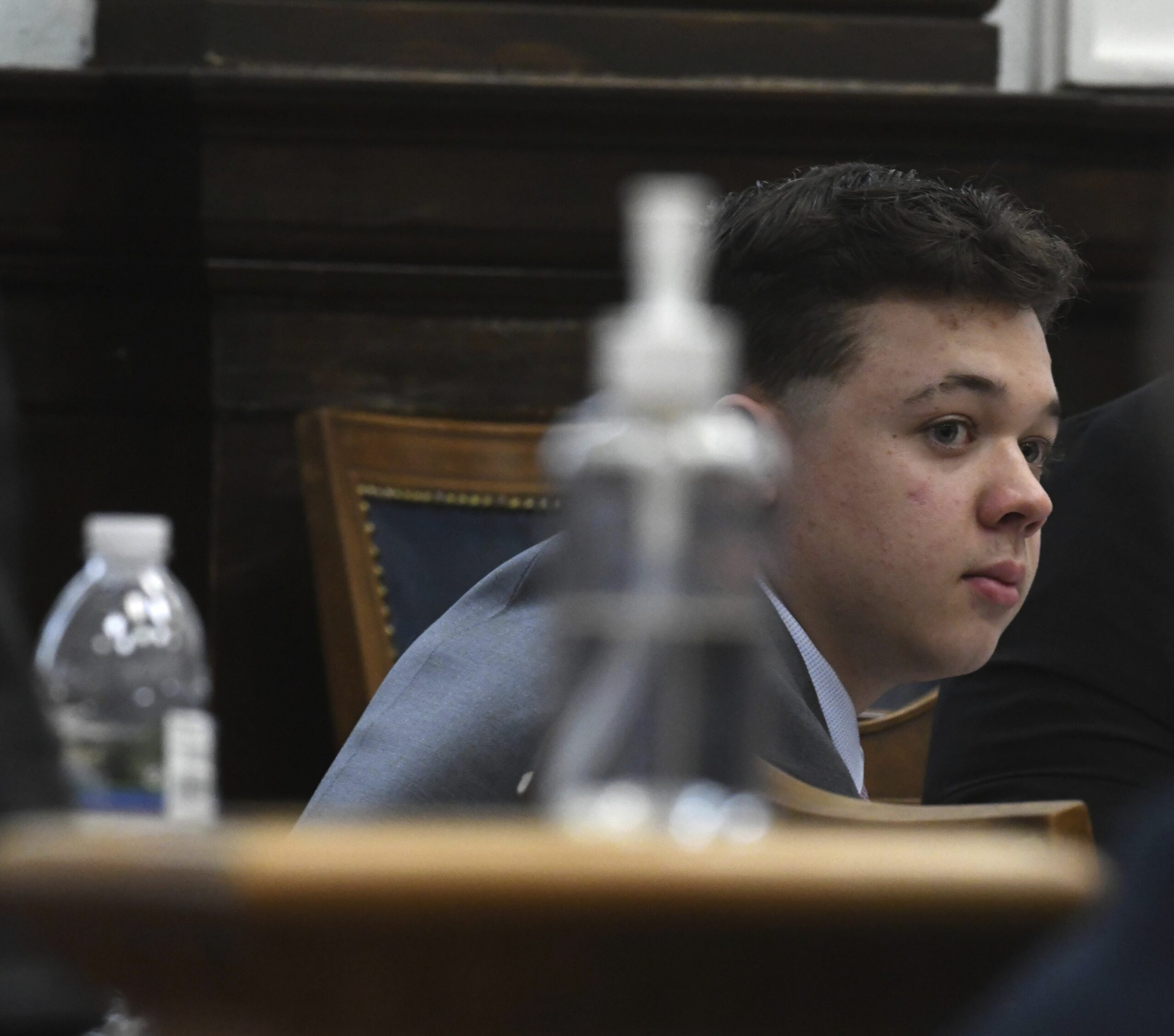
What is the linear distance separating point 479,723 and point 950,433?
500mm

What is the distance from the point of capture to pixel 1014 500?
148 centimetres

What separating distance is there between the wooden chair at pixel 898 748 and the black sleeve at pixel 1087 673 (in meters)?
0.20

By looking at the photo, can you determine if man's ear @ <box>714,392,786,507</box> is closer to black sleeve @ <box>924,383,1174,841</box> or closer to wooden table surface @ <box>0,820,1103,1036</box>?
black sleeve @ <box>924,383,1174,841</box>

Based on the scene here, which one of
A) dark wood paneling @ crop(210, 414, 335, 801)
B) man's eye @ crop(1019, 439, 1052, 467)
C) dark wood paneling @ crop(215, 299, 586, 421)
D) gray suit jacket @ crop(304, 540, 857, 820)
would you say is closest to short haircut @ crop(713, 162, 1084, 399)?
man's eye @ crop(1019, 439, 1052, 467)

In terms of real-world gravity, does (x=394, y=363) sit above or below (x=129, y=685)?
above

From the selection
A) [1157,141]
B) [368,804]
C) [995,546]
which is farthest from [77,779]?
[1157,141]

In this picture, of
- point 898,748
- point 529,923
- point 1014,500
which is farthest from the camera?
point 898,748

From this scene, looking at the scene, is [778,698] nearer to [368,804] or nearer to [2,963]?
[368,804]

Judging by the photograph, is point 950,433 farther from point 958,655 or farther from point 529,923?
point 529,923

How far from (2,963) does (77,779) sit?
0.11 meters

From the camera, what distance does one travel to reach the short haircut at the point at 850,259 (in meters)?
1.58

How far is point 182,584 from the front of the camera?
7.86 feet

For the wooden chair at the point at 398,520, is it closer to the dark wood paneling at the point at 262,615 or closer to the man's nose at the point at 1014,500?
the dark wood paneling at the point at 262,615

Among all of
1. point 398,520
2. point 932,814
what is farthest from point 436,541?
point 932,814
